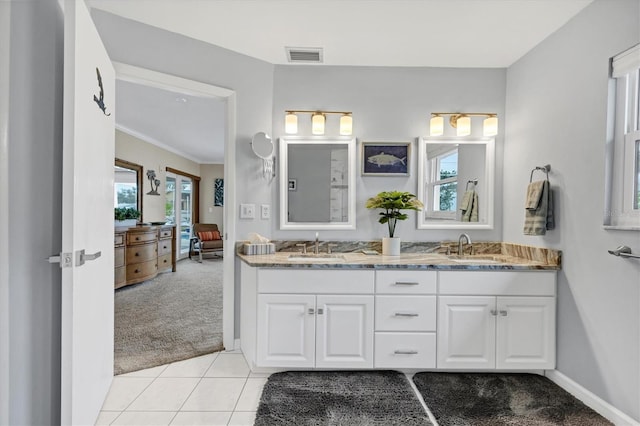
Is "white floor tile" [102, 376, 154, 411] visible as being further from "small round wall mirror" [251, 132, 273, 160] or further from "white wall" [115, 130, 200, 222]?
"white wall" [115, 130, 200, 222]

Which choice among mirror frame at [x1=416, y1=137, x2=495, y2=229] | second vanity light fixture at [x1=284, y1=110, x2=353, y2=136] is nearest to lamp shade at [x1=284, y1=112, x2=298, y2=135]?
second vanity light fixture at [x1=284, y1=110, x2=353, y2=136]

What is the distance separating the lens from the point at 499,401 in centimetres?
194

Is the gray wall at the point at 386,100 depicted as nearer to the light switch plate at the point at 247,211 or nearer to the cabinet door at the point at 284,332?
the light switch plate at the point at 247,211

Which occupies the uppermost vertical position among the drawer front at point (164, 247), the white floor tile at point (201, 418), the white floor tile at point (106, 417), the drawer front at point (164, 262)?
the drawer front at point (164, 247)

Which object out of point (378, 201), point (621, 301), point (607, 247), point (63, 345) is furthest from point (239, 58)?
point (621, 301)

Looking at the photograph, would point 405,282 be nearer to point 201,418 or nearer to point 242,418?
point 242,418

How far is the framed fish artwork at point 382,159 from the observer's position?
2766 mm

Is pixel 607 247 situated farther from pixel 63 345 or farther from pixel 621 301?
pixel 63 345

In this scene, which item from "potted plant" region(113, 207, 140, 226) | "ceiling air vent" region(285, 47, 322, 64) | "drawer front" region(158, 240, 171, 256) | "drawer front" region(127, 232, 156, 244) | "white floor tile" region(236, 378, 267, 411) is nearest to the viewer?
"white floor tile" region(236, 378, 267, 411)

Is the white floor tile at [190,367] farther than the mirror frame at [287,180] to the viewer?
No

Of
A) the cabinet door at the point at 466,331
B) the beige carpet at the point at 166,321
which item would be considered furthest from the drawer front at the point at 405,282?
the beige carpet at the point at 166,321

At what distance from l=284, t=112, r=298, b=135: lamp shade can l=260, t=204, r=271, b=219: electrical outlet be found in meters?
0.63

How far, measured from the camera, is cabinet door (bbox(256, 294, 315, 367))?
7.17 feet

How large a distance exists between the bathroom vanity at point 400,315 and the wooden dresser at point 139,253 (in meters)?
3.01
